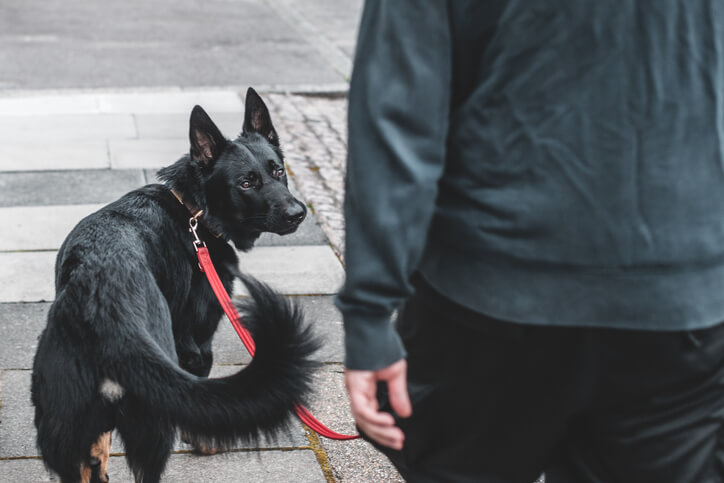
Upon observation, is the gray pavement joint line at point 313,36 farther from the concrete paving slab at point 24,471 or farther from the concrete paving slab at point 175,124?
the concrete paving slab at point 24,471

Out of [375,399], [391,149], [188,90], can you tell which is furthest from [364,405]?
[188,90]

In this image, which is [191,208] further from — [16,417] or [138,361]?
[16,417]

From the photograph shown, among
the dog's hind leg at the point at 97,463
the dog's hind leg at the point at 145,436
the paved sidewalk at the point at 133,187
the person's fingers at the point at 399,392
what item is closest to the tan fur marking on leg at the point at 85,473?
the dog's hind leg at the point at 97,463

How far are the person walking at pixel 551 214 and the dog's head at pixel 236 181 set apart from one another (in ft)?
6.49

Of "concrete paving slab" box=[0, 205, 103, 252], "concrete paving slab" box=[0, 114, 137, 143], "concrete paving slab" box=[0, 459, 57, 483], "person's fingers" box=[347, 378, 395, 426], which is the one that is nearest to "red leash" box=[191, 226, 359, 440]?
"concrete paving slab" box=[0, 459, 57, 483]

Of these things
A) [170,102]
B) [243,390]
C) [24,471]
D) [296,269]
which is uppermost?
[243,390]

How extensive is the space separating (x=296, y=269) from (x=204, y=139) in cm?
188

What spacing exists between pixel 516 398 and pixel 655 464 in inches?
10.8

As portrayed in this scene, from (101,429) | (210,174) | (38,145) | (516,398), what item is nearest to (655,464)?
(516,398)

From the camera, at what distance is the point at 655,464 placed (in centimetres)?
156

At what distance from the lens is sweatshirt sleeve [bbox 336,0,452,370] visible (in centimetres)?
142

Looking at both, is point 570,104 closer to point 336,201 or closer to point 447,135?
point 447,135

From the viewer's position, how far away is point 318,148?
7.54 meters

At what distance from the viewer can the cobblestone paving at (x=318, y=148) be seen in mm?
6145
